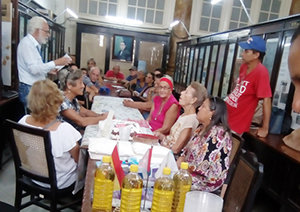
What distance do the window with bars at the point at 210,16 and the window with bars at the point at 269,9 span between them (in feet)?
4.44

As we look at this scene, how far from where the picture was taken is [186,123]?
2.16 m

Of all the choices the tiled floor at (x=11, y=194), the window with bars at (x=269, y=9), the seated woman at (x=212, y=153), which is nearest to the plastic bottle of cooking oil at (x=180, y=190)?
the seated woman at (x=212, y=153)

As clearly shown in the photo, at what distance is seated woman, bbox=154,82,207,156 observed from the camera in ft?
6.92

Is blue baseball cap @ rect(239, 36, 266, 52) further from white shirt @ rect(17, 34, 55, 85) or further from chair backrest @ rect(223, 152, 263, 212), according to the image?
white shirt @ rect(17, 34, 55, 85)

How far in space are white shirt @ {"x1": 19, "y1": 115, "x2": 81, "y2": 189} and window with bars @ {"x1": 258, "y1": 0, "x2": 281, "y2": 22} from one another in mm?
8521

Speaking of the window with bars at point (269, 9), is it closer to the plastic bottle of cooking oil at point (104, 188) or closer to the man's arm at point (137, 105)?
the man's arm at point (137, 105)

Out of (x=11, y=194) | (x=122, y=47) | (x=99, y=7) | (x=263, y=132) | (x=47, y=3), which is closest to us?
(x=11, y=194)

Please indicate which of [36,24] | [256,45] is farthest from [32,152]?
[256,45]

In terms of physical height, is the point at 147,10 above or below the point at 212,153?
above

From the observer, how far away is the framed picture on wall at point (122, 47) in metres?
8.64

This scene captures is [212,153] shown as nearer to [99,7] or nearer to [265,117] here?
[265,117]

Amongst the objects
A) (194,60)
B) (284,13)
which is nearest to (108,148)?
(194,60)

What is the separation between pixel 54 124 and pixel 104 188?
3.01ft

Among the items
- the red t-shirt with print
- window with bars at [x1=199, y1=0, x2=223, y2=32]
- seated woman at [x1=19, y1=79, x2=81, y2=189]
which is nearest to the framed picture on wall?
window with bars at [x1=199, y1=0, x2=223, y2=32]
